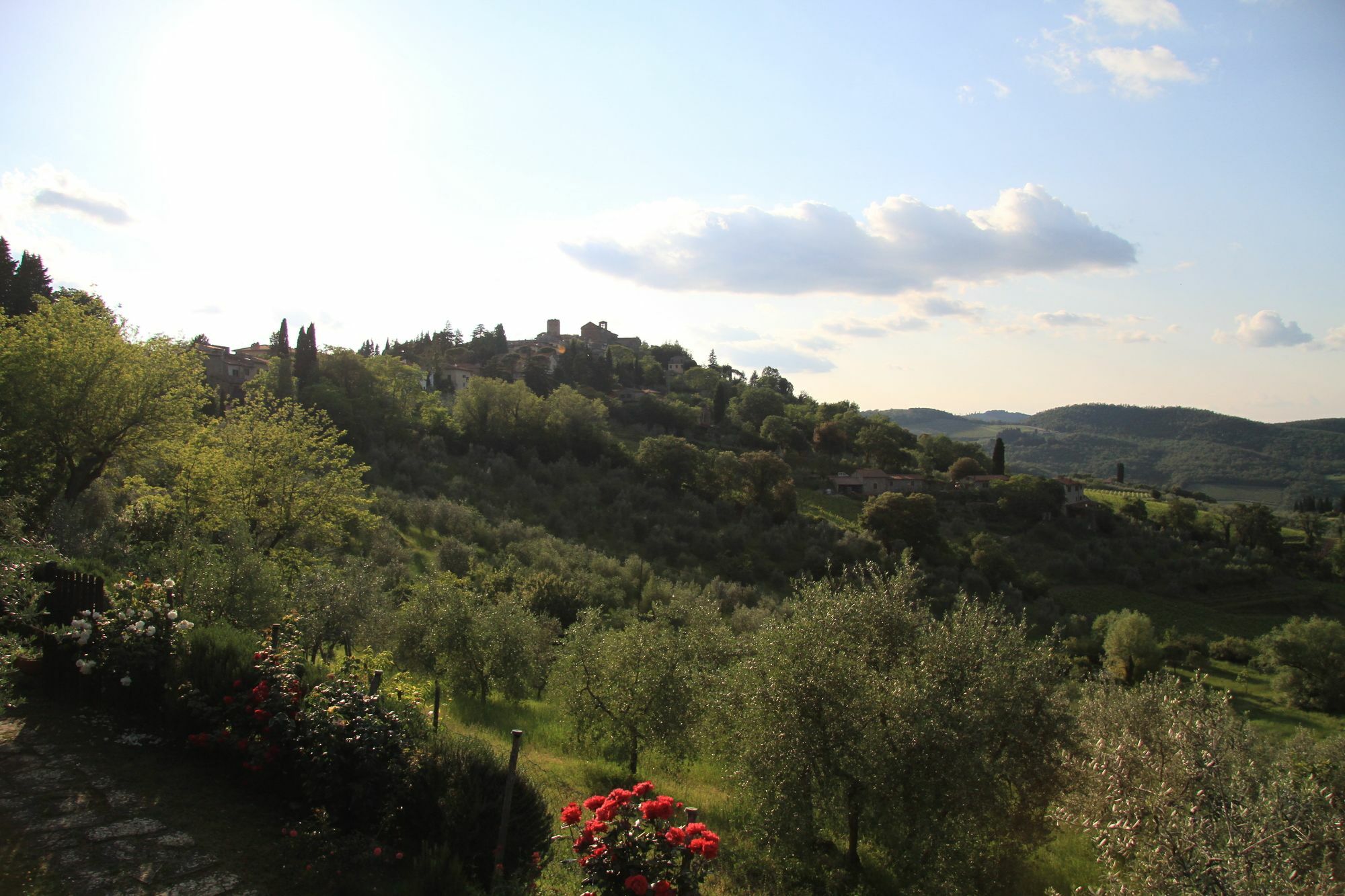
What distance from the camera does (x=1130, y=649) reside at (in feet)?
147

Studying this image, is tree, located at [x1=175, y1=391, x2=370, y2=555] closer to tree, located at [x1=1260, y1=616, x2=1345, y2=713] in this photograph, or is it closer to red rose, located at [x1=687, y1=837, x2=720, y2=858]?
red rose, located at [x1=687, y1=837, x2=720, y2=858]

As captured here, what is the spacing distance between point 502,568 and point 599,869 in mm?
30731

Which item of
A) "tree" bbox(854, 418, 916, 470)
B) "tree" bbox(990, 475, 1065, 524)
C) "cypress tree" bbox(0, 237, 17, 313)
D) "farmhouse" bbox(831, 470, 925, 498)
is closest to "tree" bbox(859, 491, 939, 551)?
"tree" bbox(990, 475, 1065, 524)

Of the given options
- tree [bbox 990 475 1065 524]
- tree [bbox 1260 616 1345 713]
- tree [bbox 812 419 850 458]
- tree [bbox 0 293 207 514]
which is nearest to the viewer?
tree [bbox 0 293 207 514]

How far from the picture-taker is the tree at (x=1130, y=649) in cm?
4466

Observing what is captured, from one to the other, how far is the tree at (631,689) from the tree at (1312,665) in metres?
47.1

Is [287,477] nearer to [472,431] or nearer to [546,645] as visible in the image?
[546,645]

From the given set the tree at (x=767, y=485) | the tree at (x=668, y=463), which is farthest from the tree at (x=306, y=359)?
the tree at (x=767, y=485)

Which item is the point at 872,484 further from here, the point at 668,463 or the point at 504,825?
the point at 504,825

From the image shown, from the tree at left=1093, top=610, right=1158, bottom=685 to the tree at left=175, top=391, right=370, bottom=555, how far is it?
144 feet

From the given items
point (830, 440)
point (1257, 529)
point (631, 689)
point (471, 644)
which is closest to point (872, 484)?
point (830, 440)

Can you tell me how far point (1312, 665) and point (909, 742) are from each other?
159ft

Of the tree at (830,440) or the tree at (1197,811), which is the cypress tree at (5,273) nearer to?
the tree at (1197,811)

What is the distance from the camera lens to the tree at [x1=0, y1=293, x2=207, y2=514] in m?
22.8
